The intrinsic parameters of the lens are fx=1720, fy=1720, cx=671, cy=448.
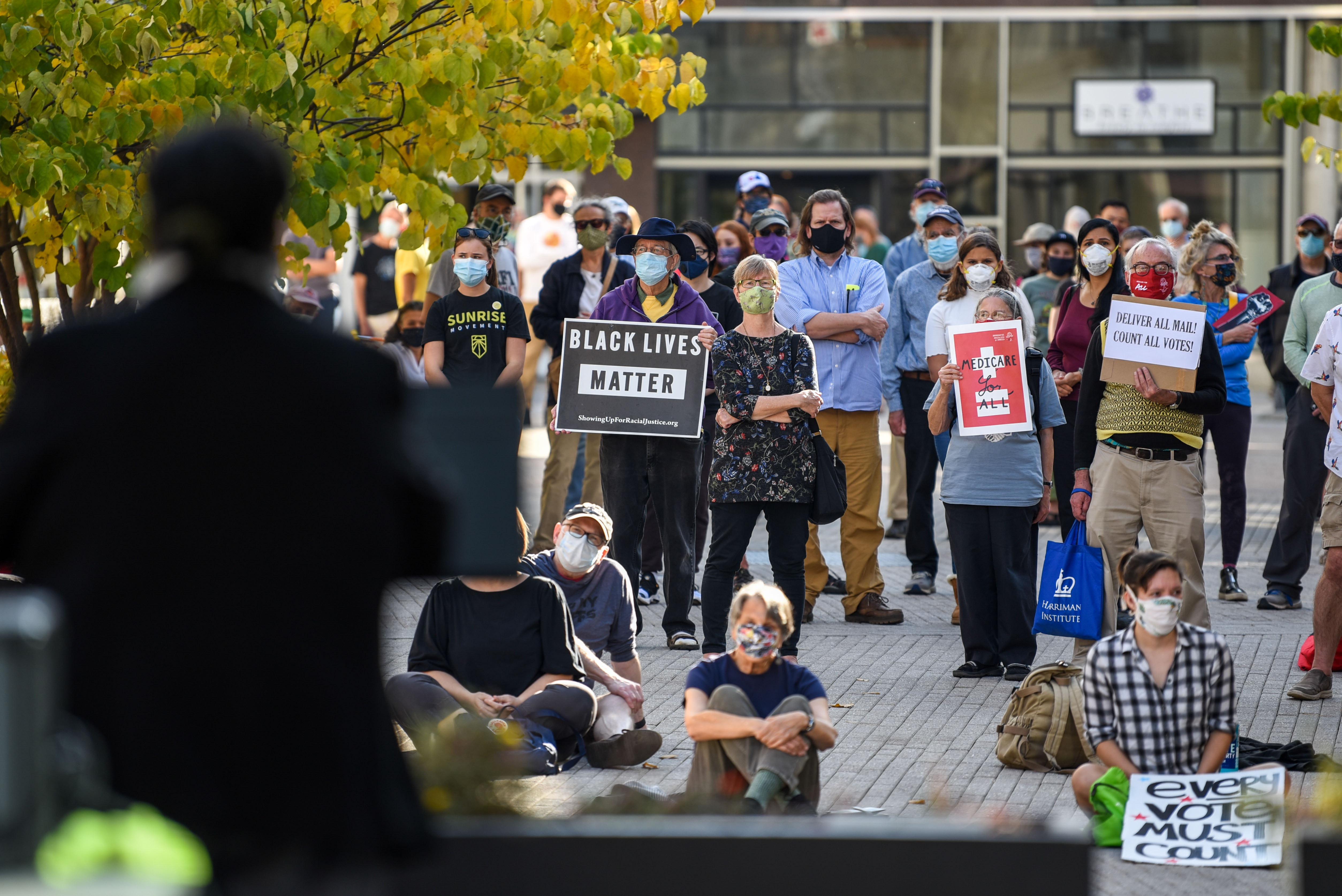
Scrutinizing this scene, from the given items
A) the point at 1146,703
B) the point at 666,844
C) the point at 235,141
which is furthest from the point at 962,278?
the point at 235,141

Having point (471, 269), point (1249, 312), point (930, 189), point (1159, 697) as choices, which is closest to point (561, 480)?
point (471, 269)

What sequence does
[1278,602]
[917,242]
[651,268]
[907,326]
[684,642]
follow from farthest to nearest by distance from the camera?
[917,242] → [907,326] → [1278,602] → [651,268] → [684,642]

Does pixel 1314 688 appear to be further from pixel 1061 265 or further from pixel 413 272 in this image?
pixel 413 272

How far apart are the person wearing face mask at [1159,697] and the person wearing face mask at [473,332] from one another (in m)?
4.85

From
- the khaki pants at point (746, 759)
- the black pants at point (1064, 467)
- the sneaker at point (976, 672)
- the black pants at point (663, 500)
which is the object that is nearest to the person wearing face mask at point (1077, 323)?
the black pants at point (1064, 467)

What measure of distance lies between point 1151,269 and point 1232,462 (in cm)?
240

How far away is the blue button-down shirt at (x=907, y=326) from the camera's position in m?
10.2

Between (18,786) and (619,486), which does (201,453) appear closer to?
(18,786)

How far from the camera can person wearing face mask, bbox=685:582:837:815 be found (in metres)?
5.77

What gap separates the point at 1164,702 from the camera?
233 inches

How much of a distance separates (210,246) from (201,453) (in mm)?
311

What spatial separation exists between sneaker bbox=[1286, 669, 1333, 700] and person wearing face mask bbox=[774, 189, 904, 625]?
2516 millimetres

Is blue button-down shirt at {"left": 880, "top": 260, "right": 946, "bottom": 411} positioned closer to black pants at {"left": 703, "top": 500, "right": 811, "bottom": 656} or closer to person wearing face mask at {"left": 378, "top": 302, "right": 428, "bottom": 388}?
black pants at {"left": 703, "top": 500, "right": 811, "bottom": 656}

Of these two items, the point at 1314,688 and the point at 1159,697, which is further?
the point at 1314,688
